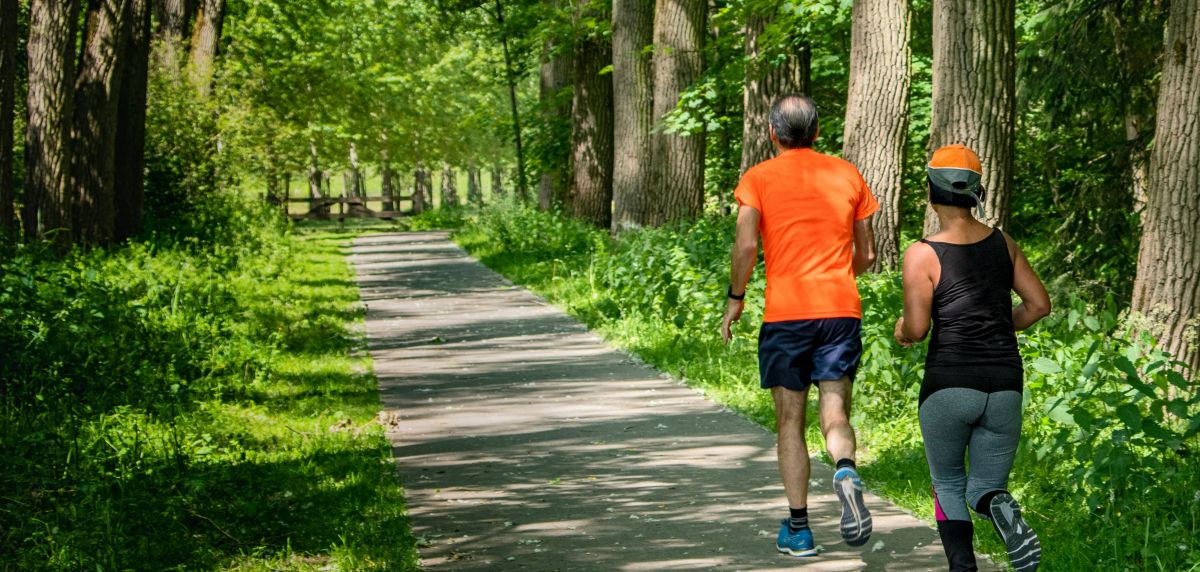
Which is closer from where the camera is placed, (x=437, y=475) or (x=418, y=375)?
(x=437, y=475)

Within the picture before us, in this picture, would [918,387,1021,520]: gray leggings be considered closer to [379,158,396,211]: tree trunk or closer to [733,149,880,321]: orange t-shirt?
[733,149,880,321]: orange t-shirt

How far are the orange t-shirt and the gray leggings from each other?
101 centimetres

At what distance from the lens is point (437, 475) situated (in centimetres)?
796

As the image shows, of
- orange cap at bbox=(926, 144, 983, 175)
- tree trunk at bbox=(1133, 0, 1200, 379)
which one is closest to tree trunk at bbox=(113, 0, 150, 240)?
tree trunk at bbox=(1133, 0, 1200, 379)

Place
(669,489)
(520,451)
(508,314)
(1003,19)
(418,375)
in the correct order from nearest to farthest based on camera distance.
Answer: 1. (669,489)
2. (520,451)
3. (1003,19)
4. (418,375)
5. (508,314)

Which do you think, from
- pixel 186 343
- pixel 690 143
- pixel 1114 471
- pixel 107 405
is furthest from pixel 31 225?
pixel 1114 471

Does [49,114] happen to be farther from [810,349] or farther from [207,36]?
[810,349]

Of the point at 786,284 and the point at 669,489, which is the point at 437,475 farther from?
the point at 786,284

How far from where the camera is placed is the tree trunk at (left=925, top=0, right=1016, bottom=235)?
992cm

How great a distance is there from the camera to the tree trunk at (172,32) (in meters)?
22.5

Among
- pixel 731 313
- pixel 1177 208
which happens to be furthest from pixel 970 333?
pixel 1177 208

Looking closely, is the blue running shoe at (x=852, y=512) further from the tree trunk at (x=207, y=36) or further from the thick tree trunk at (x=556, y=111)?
the thick tree trunk at (x=556, y=111)

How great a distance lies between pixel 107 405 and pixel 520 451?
2.98 m

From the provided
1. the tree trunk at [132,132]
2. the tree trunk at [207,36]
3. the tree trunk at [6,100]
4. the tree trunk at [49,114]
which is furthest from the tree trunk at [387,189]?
the tree trunk at [6,100]
